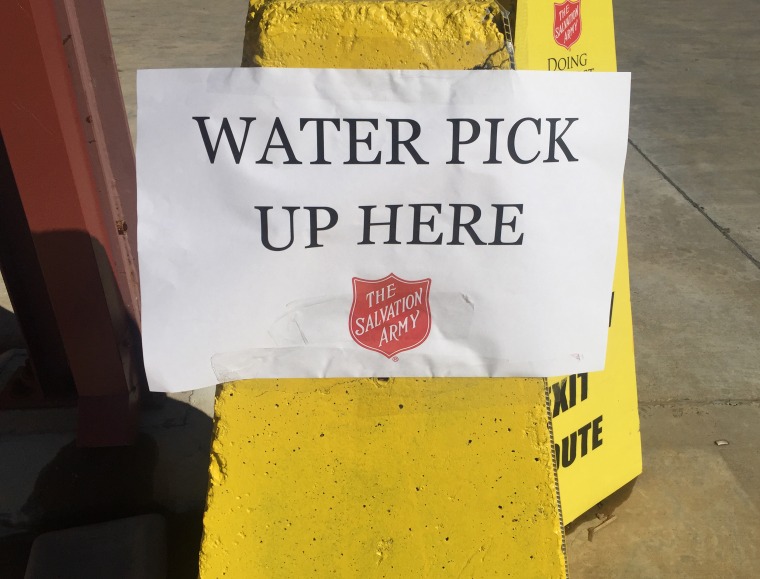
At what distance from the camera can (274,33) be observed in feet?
3.74

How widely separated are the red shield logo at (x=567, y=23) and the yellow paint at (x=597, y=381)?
0.6 inches

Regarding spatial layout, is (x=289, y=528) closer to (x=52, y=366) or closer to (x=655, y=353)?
(x=52, y=366)

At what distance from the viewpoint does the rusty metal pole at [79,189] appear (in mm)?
1962

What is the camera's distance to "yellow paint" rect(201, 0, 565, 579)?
1.28 meters

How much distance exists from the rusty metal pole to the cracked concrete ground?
0.80ft

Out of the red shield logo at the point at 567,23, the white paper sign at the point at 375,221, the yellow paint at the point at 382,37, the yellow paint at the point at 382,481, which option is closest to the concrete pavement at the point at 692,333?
the yellow paint at the point at 382,481

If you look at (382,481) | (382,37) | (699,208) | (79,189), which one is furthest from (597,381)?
(699,208)

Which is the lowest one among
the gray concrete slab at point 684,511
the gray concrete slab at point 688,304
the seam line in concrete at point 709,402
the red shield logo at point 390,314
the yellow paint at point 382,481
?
the gray concrete slab at point 684,511

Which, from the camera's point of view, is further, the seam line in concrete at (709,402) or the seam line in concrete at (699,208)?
the seam line in concrete at (699,208)

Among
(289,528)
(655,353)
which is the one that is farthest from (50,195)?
(655,353)

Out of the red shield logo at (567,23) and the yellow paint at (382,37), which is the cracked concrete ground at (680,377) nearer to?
the red shield logo at (567,23)

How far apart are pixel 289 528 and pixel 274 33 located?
0.89 metres

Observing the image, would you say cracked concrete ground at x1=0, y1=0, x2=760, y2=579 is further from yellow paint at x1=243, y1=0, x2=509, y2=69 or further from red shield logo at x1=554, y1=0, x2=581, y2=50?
yellow paint at x1=243, y1=0, x2=509, y2=69

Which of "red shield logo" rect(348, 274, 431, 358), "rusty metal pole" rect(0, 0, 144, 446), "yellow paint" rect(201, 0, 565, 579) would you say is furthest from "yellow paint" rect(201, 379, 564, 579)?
"rusty metal pole" rect(0, 0, 144, 446)
